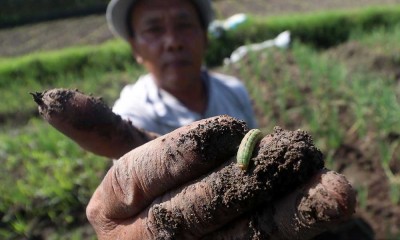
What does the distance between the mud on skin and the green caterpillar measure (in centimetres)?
2

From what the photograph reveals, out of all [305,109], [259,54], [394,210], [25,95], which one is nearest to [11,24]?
[25,95]

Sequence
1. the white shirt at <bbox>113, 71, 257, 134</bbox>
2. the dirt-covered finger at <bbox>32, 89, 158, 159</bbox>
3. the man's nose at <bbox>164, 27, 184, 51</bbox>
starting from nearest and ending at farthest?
the dirt-covered finger at <bbox>32, 89, 158, 159</bbox> < the white shirt at <bbox>113, 71, 257, 134</bbox> < the man's nose at <bbox>164, 27, 184, 51</bbox>

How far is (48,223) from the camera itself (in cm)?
303

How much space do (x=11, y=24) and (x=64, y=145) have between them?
35.7 feet

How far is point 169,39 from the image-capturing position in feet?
6.69

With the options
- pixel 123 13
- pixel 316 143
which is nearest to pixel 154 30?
pixel 123 13

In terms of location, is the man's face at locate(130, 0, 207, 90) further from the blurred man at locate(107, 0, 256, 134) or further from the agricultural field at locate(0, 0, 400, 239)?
the agricultural field at locate(0, 0, 400, 239)

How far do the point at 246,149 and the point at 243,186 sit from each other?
8 centimetres

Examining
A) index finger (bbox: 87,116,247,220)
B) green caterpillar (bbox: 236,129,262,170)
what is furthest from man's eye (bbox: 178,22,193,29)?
green caterpillar (bbox: 236,129,262,170)

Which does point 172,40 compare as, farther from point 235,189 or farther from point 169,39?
point 235,189

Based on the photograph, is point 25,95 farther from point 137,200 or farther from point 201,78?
point 137,200

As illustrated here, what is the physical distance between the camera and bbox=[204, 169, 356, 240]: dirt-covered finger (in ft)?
2.59

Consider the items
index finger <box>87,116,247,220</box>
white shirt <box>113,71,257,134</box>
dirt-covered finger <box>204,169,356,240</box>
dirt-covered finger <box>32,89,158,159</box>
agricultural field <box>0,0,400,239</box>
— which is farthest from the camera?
agricultural field <box>0,0,400,239</box>

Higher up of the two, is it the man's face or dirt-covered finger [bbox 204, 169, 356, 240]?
the man's face
